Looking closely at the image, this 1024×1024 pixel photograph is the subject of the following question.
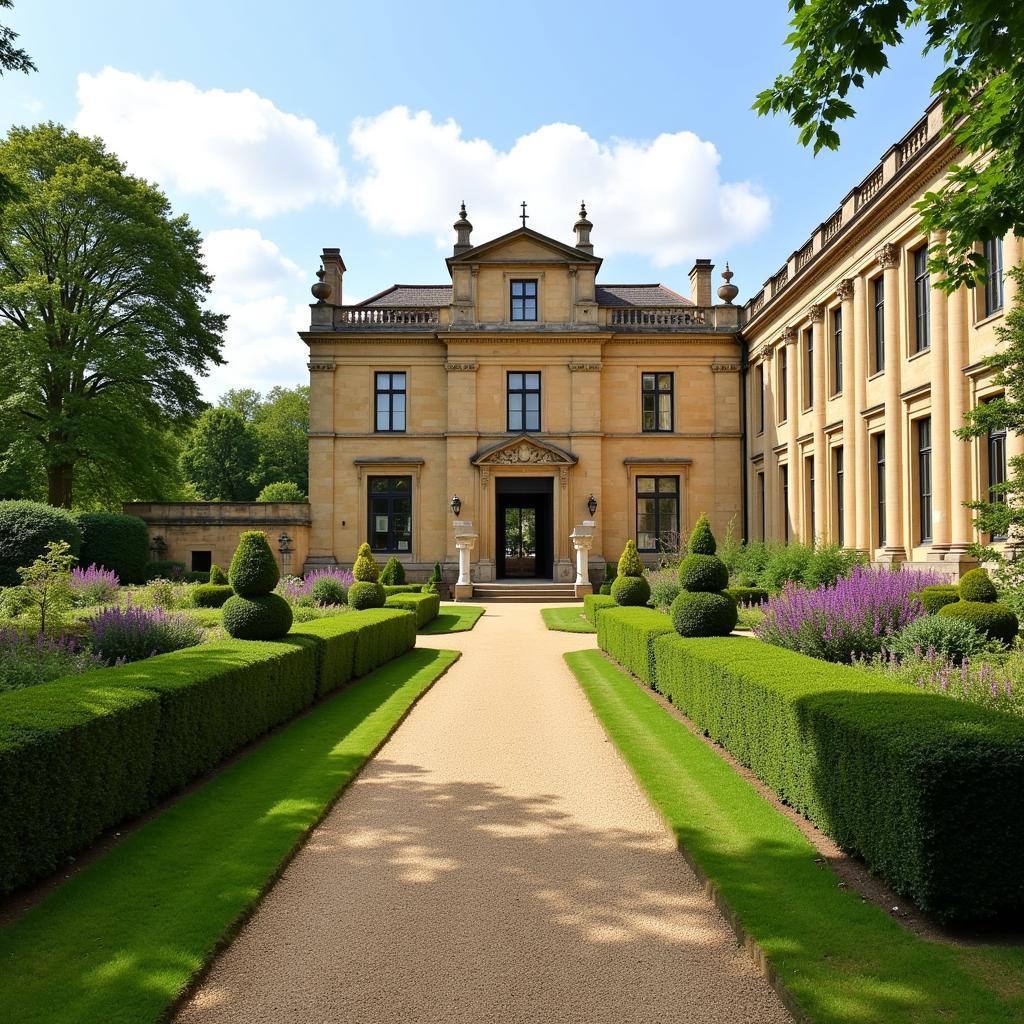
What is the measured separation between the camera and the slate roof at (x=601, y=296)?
1401 inches

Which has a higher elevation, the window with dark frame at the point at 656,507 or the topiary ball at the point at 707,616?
the window with dark frame at the point at 656,507

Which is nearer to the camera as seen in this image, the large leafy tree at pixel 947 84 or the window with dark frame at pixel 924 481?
the large leafy tree at pixel 947 84

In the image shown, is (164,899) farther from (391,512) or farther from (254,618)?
(391,512)

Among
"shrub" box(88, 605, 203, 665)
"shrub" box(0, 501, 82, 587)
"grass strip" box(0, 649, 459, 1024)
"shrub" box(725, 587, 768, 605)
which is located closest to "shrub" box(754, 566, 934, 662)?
"grass strip" box(0, 649, 459, 1024)

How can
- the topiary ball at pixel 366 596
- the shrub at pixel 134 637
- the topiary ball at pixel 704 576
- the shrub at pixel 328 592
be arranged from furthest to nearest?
the shrub at pixel 328 592 < the topiary ball at pixel 366 596 < the topiary ball at pixel 704 576 < the shrub at pixel 134 637

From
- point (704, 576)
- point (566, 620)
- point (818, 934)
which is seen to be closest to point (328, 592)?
point (566, 620)

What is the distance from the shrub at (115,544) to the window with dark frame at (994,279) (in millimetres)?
25890

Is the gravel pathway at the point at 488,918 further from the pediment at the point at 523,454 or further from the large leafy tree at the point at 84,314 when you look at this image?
the large leafy tree at the point at 84,314

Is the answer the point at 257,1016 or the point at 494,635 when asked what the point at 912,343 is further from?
the point at 257,1016

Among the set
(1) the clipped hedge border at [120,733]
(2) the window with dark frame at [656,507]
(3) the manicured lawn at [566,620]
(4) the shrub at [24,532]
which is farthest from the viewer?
(2) the window with dark frame at [656,507]

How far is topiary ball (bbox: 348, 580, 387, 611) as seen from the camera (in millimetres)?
18656

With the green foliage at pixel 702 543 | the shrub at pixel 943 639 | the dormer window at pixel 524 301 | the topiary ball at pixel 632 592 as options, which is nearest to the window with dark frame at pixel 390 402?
the dormer window at pixel 524 301

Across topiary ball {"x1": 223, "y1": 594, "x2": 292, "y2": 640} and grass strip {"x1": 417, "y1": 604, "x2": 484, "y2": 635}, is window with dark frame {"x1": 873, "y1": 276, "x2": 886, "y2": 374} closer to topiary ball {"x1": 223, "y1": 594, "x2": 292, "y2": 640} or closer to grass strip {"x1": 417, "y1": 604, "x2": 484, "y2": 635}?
grass strip {"x1": 417, "y1": 604, "x2": 484, "y2": 635}

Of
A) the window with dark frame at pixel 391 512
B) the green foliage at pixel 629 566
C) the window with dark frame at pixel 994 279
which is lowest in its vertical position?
the green foliage at pixel 629 566
